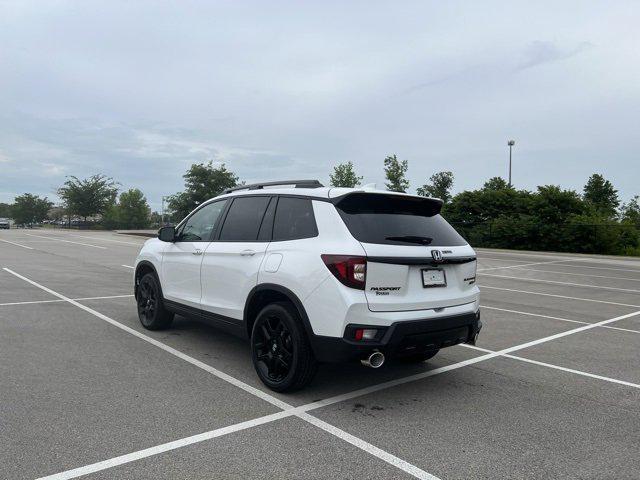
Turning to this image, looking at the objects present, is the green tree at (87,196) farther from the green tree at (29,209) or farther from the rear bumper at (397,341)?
the rear bumper at (397,341)

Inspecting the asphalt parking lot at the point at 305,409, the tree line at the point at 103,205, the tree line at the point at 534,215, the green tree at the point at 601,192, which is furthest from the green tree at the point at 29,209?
the asphalt parking lot at the point at 305,409

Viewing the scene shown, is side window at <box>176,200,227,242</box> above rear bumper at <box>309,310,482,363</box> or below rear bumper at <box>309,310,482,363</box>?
above

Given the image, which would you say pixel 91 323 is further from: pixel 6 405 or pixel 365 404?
pixel 365 404

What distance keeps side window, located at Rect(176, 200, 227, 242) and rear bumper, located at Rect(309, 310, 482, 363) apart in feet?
7.18

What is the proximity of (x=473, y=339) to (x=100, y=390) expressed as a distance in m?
3.27

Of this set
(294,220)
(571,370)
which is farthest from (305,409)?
(571,370)

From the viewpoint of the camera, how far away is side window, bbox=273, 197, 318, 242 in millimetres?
4340

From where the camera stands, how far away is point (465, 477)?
3.05 m

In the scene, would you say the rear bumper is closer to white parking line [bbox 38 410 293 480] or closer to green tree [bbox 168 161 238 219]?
white parking line [bbox 38 410 293 480]

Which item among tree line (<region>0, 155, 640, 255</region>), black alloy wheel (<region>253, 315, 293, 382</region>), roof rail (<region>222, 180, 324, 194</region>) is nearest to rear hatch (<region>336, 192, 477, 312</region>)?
roof rail (<region>222, 180, 324, 194</region>)

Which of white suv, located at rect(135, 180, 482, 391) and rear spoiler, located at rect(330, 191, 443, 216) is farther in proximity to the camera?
rear spoiler, located at rect(330, 191, 443, 216)

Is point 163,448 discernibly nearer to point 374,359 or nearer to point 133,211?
point 374,359

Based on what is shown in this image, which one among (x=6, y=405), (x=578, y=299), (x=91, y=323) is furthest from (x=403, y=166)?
(x=6, y=405)

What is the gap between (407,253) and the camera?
4.07m
